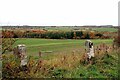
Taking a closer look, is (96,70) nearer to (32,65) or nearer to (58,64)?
(58,64)

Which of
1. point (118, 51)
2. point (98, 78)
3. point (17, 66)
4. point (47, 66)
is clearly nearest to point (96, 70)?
point (98, 78)

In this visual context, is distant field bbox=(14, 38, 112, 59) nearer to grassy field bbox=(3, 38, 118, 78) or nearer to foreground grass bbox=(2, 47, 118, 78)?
grassy field bbox=(3, 38, 118, 78)

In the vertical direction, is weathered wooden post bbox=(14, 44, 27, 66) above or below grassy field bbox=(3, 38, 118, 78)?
above

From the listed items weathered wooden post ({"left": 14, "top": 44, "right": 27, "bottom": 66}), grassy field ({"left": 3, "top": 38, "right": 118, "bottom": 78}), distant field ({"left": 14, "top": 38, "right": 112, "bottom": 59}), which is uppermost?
weathered wooden post ({"left": 14, "top": 44, "right": 27, "bottom": 66})

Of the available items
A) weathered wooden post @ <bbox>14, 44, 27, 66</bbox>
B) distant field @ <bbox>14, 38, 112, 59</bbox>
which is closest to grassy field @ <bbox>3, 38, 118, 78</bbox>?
weathered wooden post @ <bbox>14, 44, 27, 66</bbox>

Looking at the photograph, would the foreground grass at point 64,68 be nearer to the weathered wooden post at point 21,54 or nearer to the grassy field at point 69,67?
the grassy field at point 69,67

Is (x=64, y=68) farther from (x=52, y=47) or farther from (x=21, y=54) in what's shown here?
(x=52, y=47)

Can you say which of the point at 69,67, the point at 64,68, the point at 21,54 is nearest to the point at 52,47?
the point at 69,67

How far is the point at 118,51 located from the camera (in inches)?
835

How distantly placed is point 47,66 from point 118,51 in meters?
8.53

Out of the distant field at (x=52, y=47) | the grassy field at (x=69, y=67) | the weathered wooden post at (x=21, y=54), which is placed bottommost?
the distant field at (x=52, y=47)

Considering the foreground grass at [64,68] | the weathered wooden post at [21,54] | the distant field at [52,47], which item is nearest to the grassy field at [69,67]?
the foreground grass at [64,68]

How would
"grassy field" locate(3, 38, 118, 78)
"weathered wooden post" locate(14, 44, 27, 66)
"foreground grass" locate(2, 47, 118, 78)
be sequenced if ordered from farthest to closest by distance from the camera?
1. "weathered wooden post" locate(14, 44, 27, 66)
2. "grassy field" locate(3, 38, 118, 78)
3. "foreground grass" locate(2, 47, 118, 78)

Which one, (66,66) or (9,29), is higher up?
(9,29)
